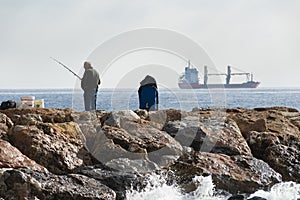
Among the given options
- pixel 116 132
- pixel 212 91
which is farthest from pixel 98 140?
pixel 212 91

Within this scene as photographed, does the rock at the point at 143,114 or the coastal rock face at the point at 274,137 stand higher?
the rock at the point at 143,114

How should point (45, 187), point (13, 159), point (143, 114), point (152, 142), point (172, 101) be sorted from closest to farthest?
point (45, 187) → point (13, 159) → point (152, 142) → point (143, 114) → point (172, 101)

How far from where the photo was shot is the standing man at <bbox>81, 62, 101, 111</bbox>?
17547mm

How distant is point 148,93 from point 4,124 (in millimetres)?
5664

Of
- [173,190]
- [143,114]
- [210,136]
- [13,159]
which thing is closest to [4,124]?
[13,159]

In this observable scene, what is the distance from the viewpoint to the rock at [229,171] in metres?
12.5

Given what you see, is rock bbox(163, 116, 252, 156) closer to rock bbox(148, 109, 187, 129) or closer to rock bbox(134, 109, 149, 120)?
rock bbox(148, 109, 187, 129)

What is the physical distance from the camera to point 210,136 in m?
14.5

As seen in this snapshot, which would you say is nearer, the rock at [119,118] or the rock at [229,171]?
the rock at [229,171]

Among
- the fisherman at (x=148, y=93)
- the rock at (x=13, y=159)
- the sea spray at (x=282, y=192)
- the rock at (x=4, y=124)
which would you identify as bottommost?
the sea spray at (x=282, y=192)

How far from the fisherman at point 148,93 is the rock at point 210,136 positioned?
292cm

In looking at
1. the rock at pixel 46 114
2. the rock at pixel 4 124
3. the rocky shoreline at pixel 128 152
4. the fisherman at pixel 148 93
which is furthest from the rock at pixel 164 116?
the rock at pixel 4 124

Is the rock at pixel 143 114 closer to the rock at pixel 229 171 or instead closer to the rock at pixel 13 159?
the rock at pixel 229 171

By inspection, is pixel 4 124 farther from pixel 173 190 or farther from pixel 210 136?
pixel 210 136
